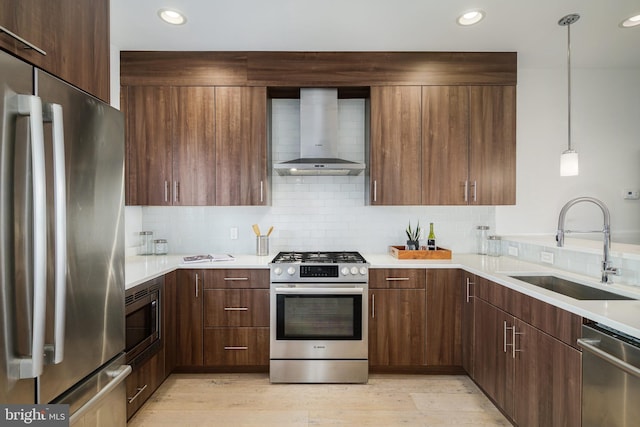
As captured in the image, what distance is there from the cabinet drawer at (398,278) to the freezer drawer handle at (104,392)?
1.80 metres

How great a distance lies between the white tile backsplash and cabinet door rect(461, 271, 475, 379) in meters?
0.75

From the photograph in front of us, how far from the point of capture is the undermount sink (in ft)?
6.28

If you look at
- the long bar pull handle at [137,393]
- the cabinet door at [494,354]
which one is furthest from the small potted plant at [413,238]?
the long bar pull handle at [137,393]

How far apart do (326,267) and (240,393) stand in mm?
1109

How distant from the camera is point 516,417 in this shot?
1.96m

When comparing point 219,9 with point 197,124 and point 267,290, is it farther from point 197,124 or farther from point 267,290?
point 267,290

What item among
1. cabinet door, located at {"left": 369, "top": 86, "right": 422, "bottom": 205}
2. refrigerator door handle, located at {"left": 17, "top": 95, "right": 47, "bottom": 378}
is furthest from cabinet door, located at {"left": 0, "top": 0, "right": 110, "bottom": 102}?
cabinet door, located at {"left": 369, "top": 86, "right": 422, "bottom": 205}

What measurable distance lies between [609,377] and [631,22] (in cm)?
253

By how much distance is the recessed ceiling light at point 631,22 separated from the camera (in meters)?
2.38

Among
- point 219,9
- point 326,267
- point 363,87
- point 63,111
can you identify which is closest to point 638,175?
point 363,87

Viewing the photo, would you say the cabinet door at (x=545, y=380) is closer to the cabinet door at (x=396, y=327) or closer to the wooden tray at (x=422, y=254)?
the cabinet door at (x=396, y=327)

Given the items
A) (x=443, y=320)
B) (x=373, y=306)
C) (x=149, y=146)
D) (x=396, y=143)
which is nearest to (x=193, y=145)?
(x=149, y=146)

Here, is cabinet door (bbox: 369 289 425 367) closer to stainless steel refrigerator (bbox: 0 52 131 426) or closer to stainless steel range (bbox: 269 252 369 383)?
stainless steel range (bbox: 269 252 369 383)

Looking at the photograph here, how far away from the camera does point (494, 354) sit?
2.22 m
